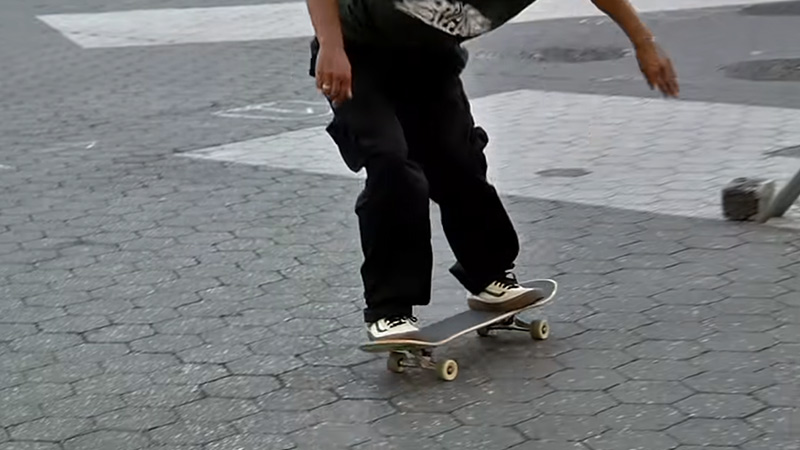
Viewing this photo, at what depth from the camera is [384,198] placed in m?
4.46

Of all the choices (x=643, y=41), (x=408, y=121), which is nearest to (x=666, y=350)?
(x=643, y=41)

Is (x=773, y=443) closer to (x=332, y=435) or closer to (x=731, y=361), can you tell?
(x=731, y=361)

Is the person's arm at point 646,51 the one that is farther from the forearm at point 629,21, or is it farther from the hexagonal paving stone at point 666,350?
the hexagonal paving stone at point 666,350

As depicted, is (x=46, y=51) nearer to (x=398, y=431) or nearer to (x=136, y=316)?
(x=136, y=316)

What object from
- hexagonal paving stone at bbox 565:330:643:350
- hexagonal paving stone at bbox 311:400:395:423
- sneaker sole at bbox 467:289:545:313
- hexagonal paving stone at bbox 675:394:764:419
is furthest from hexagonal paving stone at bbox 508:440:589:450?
sneaker sole at bbox 467:289:545:313

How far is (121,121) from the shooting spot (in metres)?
9.92

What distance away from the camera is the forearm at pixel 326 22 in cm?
425

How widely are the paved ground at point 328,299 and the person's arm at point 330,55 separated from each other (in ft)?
3.24

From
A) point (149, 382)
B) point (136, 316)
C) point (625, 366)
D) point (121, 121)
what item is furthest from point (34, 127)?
point (625, 366)

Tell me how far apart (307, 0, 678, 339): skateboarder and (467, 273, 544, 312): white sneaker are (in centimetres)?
17

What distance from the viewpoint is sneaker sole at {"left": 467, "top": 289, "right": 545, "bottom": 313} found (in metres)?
4.89

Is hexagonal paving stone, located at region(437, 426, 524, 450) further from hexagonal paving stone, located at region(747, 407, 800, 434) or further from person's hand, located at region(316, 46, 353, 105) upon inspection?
person's hand, located at region(316, 46, 353, 105)

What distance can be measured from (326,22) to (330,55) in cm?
11

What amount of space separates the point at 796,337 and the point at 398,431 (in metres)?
1.46
